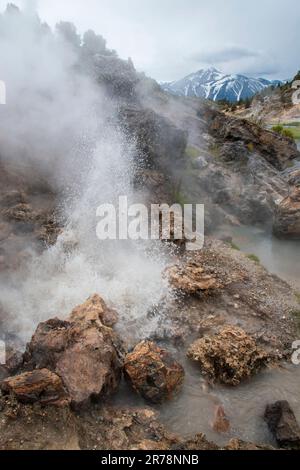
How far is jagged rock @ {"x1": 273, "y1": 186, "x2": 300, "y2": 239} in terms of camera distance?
13.3m

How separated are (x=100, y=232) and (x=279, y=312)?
5.22 m

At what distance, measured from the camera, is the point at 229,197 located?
15398 mm

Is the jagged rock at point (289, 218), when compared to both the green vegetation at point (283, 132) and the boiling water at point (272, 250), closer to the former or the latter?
the boiling water at point (272, 250)

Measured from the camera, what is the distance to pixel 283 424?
567 cm

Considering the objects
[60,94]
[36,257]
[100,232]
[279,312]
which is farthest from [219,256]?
[60,94]

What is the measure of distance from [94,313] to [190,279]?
297cm

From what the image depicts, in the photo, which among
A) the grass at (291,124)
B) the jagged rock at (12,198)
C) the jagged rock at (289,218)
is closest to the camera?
the jagged rock at (12,198)

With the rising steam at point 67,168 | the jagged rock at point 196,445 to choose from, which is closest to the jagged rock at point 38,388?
the jagged rock at point 196,445

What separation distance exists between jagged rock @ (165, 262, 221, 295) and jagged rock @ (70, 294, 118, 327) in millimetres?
1913

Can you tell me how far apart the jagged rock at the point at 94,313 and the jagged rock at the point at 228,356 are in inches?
64.0

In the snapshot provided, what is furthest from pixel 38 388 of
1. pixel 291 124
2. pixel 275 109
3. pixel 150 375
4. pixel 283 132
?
pixel 275 109

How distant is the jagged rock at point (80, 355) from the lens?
5.67 m

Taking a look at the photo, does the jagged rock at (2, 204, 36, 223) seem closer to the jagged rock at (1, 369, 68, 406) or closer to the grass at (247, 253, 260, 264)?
the jagged rock at (1, 369, 68, 406)

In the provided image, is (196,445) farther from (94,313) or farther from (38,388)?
(94,313)
